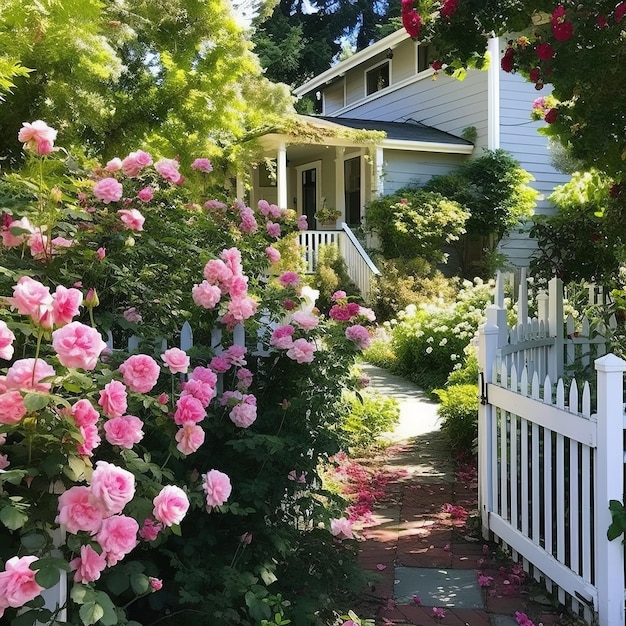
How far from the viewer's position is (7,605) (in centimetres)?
147

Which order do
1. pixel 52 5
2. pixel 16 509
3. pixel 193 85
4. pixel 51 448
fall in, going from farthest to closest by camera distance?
pixel 193 85 < pixel 52 5 < pixel 51 448 < pixel 16 509

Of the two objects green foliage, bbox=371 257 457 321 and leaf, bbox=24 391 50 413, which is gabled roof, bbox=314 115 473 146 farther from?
leaf, bbox=24 391 50 413

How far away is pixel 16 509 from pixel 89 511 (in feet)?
0.51

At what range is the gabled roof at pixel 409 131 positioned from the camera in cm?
1550

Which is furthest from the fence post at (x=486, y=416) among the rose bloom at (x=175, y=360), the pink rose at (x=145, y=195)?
the rose bloom at (x=175, y=360)

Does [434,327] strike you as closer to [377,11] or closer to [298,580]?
[298,580]

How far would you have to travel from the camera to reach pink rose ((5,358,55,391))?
5.42 feet

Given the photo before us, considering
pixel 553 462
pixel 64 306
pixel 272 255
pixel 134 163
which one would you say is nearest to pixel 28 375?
pixel 64 306

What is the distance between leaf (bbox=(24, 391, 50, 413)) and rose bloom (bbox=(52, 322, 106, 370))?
0.31 ft

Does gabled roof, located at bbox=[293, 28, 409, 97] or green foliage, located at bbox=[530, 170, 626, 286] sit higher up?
gabled roof, located at bbox=[293, 28, 409, 97]

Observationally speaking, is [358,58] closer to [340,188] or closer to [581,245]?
[340,188]

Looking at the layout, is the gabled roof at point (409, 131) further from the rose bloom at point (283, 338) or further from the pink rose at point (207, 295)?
the pink rose at point (207, 295)

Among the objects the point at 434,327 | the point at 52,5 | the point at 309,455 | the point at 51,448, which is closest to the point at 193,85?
the point at 52,5

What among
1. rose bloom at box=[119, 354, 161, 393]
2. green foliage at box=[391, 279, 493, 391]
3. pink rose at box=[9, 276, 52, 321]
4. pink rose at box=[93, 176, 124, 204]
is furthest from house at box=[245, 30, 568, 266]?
pink rose at box=[9, 276, 52, 321]
